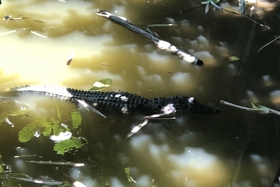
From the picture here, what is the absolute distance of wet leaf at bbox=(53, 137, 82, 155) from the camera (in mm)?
2188

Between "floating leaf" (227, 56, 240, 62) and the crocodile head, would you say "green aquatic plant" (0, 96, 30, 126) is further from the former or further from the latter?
"floating leaf" (227, 56, 240, 62)

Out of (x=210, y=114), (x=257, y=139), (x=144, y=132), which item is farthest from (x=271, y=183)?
(x=144, y=132)

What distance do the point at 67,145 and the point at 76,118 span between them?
234 mm

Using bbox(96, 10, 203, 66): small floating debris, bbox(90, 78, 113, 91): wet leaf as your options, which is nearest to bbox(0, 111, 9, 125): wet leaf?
bbox(90, 78, 113, 91): wet leaf

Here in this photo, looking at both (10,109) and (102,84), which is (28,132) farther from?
(102,84)

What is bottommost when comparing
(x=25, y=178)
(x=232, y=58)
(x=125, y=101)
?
(x=25, y=178)

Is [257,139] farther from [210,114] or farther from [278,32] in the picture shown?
[278,32]

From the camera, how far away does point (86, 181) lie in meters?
2.05

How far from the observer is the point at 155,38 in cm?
292

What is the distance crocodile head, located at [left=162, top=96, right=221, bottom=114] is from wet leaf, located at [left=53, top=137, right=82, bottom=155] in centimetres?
61

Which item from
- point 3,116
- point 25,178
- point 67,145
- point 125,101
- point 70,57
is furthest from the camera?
point 70,57

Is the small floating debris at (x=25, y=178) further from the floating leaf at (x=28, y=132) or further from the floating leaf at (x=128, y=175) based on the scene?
the floating leaf at (x=128, y=175)

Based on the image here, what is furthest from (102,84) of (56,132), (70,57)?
(56,132)

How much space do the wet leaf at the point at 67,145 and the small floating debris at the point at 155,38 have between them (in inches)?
41.6
